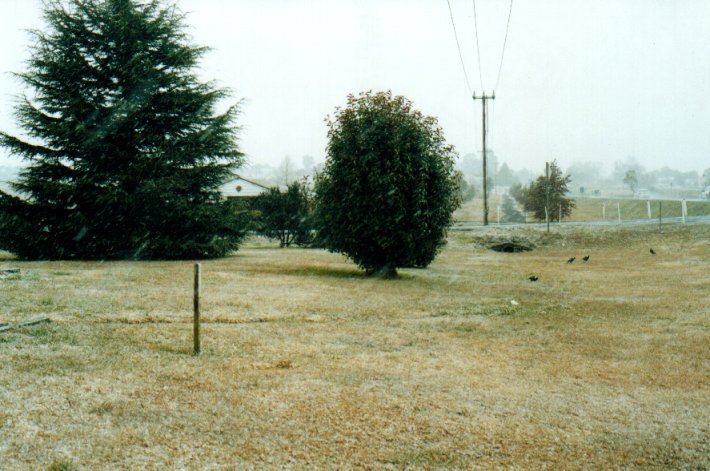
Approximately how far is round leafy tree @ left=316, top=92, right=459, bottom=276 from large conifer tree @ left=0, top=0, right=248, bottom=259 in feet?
28.6

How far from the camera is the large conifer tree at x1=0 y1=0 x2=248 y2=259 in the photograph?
23.1m

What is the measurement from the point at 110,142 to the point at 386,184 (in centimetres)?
1271

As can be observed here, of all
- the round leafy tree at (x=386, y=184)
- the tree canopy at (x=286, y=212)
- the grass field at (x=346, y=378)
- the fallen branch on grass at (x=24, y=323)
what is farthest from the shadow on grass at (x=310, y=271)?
the tree canopy at (x=286, y=212)

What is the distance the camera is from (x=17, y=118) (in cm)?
2291

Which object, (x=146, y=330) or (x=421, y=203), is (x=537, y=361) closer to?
(x=146, y=330)

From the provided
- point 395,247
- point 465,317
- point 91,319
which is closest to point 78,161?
point 395,247

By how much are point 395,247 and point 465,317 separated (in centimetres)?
682

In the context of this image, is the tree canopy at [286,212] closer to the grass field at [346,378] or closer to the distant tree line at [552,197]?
the grass field at [346,378]

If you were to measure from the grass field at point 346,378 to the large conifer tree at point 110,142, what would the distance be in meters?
8.82

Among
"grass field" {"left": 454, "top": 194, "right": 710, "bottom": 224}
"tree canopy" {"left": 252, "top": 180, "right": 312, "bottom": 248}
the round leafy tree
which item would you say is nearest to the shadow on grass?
the round leafy tree

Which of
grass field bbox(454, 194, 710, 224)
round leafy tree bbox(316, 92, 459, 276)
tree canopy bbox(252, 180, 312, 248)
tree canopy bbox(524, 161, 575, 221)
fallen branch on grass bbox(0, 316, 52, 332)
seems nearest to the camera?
fallen branch on grass bbox(0, 316, 52, 332)

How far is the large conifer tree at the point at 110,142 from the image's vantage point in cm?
2309

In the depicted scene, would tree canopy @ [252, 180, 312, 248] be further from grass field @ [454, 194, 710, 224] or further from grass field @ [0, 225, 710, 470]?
grass field @ [454, 194, 710, 224]

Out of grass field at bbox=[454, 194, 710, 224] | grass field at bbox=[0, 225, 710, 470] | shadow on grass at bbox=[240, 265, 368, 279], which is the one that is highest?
grass field at bbox=[454, 194, 710, 224]
